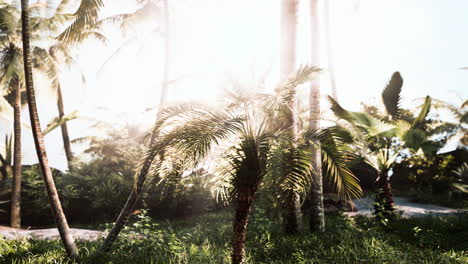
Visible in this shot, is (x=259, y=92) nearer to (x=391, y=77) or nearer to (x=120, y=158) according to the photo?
(x=391, y=77)

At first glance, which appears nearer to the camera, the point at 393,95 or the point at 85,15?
the point at 85,15

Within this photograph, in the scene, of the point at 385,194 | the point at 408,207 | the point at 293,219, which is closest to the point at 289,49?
the point at 293,219

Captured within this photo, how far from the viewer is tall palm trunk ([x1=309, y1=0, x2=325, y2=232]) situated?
8352mm

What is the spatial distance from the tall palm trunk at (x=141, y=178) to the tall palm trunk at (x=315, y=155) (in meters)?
3.88

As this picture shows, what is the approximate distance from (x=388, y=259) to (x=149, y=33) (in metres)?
9.03

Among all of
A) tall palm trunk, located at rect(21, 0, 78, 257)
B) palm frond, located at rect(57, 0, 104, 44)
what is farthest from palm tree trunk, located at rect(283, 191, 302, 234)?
palm frond, located at rect(57, 0, 104, 44)

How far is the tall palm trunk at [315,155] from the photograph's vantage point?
835 cm

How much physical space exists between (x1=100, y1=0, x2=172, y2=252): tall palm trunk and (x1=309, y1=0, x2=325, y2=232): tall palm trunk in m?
3.88

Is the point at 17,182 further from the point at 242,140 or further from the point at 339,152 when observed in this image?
the point at 339,152

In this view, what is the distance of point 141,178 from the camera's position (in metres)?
7.00

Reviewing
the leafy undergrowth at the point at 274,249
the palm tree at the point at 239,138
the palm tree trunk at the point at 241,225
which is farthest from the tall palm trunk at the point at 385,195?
the palm tree trunk at the point at 241,225

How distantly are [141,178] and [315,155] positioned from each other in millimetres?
4563

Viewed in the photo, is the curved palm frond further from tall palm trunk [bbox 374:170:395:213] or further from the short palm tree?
tall palm trunk [bbox 374:170:395:213]

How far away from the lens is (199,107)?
18.1 feet
